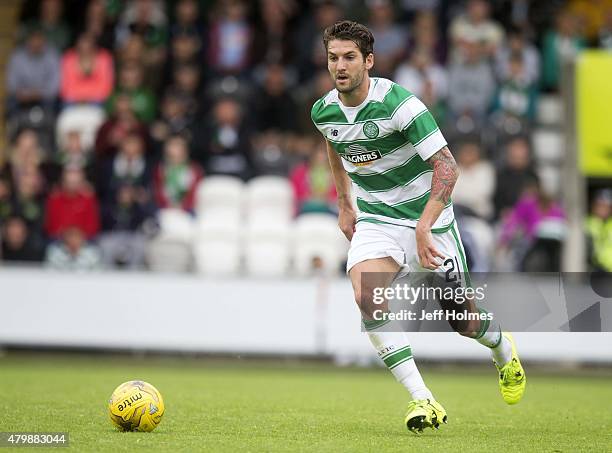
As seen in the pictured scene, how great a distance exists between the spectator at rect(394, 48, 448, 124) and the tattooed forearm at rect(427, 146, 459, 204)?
381 inches

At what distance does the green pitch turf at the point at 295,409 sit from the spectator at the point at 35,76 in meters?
5.14

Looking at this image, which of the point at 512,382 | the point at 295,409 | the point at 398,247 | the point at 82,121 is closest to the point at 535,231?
the point at 82,121

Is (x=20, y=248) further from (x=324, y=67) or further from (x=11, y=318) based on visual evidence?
(x=324, y=67)

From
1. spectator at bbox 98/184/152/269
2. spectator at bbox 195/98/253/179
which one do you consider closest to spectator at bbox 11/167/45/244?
spectator at bbox 98/184/152/269

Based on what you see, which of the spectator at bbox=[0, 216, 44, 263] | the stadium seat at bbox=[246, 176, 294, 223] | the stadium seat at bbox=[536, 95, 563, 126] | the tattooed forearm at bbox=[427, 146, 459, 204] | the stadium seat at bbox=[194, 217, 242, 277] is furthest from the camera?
the stadium seat at bbox=[536, 95, 563, 126]

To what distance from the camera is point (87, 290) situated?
51.1ft

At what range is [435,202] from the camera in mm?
7992

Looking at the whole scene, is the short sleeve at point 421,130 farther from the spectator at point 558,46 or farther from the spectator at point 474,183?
the spectator at point 558,46

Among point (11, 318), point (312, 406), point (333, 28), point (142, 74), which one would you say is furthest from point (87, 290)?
point (333, 28)

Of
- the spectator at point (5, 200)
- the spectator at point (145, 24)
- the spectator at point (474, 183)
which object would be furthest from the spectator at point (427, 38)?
the spectator at point (5, 200)

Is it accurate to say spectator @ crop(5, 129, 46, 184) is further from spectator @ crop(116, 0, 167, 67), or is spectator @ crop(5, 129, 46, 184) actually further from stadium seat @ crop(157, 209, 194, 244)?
spectator @ crop(116, 0, 167, 67)

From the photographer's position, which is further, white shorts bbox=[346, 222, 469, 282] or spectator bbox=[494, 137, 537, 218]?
spectator bbox=[494, 137, 537, 218]

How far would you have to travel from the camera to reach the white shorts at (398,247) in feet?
27.2

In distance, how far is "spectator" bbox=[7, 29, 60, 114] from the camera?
1891 centimetres
